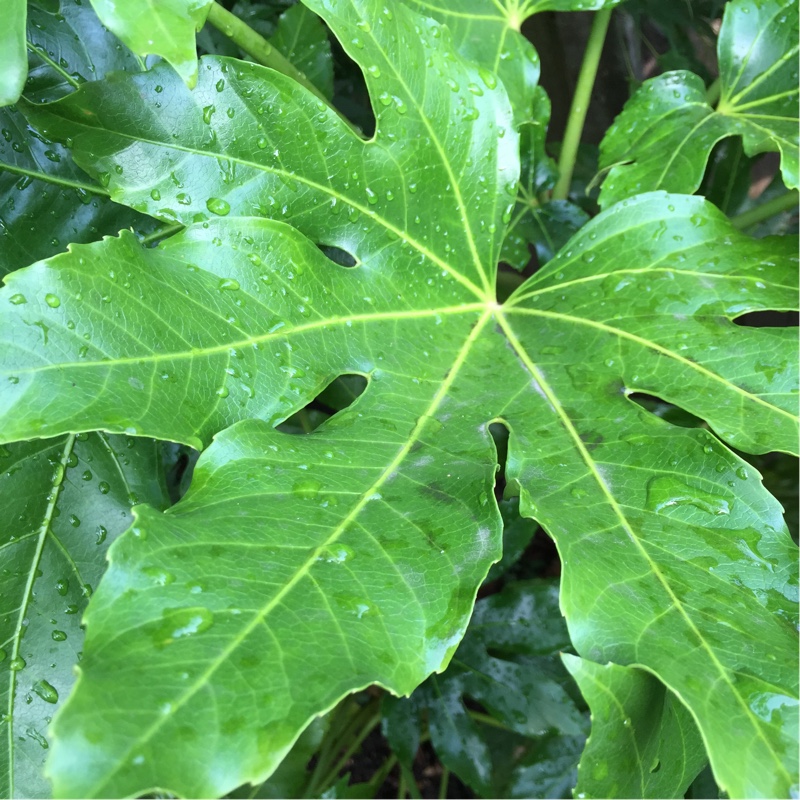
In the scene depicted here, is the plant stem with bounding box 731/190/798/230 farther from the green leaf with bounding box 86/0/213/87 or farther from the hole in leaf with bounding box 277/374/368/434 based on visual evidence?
the green leaf with bounding box 86/0/213/87

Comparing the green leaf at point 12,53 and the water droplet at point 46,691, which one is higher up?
the green leaf at point 12,53

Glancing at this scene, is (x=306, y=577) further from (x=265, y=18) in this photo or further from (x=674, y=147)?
(x=265, y=18)

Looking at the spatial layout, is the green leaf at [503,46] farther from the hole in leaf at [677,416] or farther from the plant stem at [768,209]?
the hole in leaf at [677,416]

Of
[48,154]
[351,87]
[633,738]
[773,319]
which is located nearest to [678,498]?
[633,738]

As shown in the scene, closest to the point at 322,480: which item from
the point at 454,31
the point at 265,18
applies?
the point at 454,31

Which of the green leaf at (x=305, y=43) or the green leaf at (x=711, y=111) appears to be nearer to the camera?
the green leaf at (x=711, y=111)

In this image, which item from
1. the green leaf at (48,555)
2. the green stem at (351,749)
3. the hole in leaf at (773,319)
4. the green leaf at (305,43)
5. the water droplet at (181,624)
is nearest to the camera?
the water droplet at (181,624)

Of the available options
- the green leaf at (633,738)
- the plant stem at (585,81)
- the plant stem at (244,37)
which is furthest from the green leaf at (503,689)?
the plant stem at (244,37)
